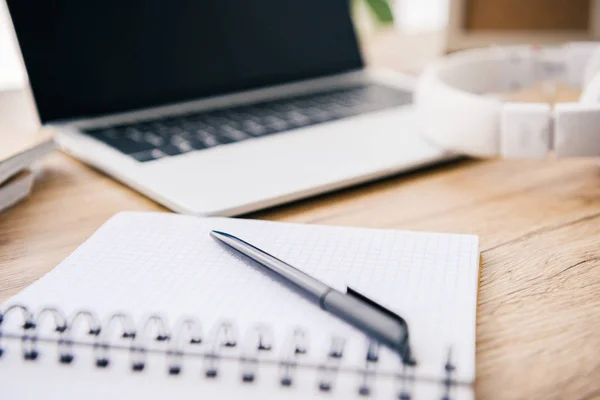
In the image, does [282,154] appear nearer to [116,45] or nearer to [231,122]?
[231,122]

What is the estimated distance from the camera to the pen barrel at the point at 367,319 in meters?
0.30

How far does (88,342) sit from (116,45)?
493 millimetres

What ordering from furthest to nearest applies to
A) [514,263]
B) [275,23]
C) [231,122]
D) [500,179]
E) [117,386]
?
[275,23]
[231,122]
[500,179]
[514,263]
[117,386]

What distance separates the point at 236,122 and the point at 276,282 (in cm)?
37

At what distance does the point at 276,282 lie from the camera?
0.38m

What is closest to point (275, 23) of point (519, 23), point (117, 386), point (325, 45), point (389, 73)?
point (325, 45)

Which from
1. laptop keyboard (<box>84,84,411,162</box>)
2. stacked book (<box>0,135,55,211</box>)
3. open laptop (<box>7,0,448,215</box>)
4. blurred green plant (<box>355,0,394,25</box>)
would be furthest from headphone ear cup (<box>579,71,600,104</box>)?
blurred green plant (<box>355,0,394,25</box>)

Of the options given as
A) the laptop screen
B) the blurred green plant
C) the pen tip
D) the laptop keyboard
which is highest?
the blurred green plant

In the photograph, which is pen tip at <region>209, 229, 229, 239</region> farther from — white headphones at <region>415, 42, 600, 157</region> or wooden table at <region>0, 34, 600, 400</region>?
white headphones at <region>415, 42, 600, 157</region>

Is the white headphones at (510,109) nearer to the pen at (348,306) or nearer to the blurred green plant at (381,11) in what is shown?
the pen at (348,306)

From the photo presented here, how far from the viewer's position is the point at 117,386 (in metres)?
0.30

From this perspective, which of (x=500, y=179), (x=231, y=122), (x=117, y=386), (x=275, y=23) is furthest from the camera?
(x=275, y=23)

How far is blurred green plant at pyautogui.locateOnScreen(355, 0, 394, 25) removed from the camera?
4.65 feet

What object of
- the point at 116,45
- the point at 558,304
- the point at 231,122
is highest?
the point at 116,45
